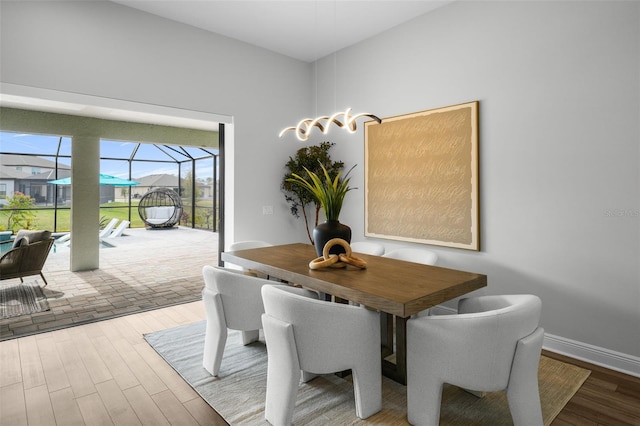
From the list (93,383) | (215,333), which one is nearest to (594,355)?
(215,333)

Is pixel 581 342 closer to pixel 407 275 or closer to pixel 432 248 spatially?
pixel 432 248

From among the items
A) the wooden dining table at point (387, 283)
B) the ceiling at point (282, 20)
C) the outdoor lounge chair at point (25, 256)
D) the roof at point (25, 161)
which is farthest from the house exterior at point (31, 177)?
the wooden dining table at point (387, 283)

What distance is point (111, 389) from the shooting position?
2229 mm

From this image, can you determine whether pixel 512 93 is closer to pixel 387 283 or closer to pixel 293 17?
pixel 387 283

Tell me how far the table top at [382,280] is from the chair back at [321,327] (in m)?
0.12

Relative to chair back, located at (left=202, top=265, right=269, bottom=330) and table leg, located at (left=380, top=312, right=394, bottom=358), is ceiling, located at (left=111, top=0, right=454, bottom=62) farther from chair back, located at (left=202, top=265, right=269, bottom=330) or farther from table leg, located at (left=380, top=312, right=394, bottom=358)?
table leg, located at (left=380, top=312, right=394, bottom=358)

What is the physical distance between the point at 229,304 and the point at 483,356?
151 cm

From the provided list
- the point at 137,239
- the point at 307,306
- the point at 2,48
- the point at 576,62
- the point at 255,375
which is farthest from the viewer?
the point at 137,239

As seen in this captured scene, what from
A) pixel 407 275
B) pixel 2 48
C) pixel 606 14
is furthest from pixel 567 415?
pixel 2 48

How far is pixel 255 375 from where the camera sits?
240cm

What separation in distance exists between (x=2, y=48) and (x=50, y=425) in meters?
2.85

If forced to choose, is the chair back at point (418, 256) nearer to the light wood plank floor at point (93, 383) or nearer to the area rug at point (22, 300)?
the light wood plank floor at point (93, 383)

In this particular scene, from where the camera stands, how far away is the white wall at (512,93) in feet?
8.08

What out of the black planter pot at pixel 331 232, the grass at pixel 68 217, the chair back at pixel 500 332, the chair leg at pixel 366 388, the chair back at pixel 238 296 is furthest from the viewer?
the grass at pixel 68 217
